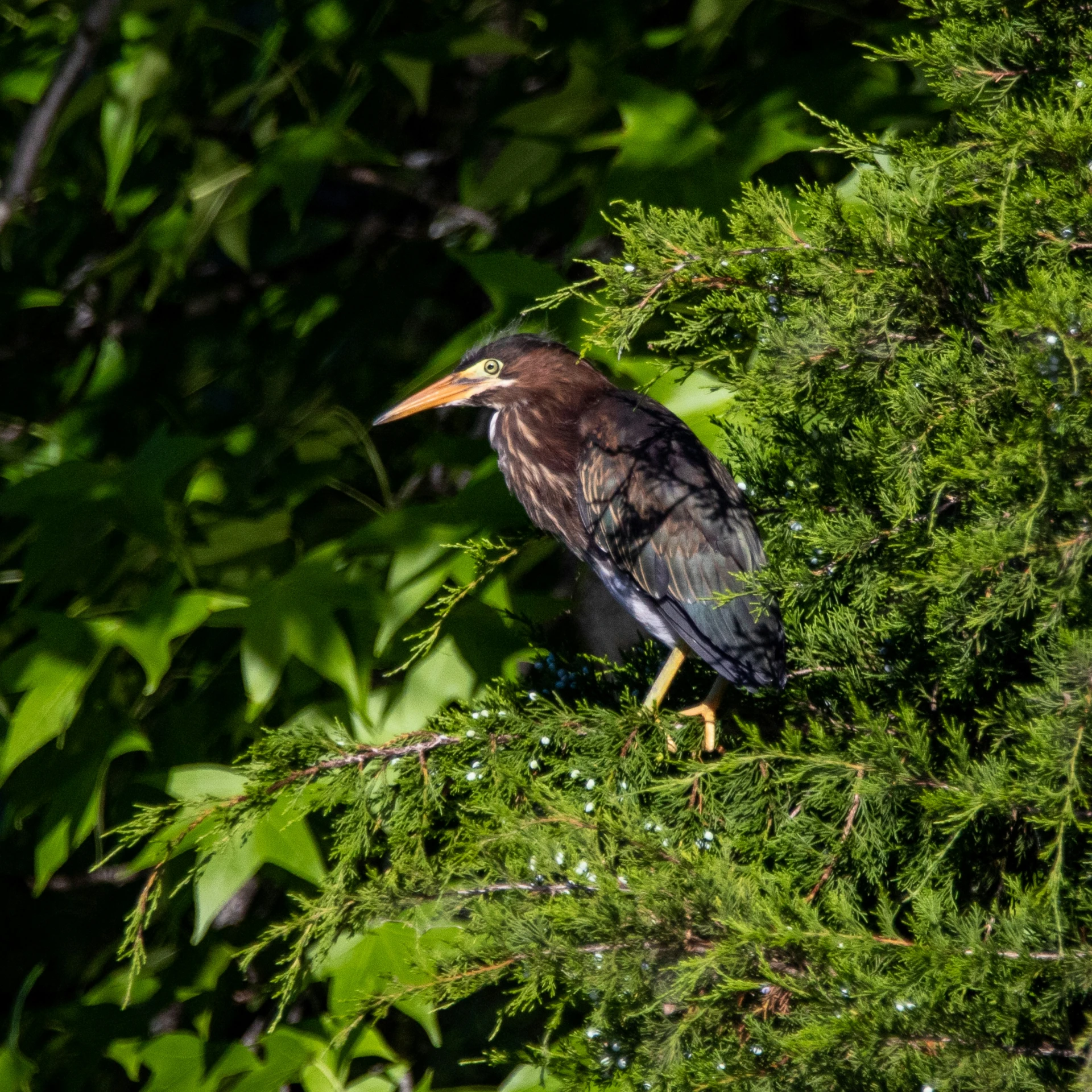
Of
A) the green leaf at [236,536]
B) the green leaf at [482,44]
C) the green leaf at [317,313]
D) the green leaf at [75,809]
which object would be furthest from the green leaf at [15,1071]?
the green leaf at [482,44]

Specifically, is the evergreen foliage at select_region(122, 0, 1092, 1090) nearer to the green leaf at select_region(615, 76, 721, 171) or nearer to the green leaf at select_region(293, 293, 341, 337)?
the green leaf at select_region(615, 76, 721, 171)

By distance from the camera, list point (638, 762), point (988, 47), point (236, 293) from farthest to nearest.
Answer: point (236, 293), point (638, 762), point (988, 47)

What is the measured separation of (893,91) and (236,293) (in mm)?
1887

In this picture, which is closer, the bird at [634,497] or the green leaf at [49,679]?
the bird at [634,497]

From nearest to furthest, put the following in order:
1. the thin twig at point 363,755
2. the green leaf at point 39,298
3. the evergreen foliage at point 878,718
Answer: the evergreen foliage at point 878,718
the thin twig at point 363,755
the green leaf at point 39,298

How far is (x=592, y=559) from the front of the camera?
1.98 metres

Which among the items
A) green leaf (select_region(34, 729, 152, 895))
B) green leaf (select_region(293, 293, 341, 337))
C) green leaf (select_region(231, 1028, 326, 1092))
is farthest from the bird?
green leaf (select_region(231, 1028, 326, 1092))

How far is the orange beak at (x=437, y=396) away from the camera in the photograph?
6.70 feet

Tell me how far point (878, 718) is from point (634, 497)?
86 cm

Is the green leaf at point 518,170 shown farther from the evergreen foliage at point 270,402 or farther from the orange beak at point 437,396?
the orange beak at point 437,396

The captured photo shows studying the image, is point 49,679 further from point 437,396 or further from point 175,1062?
point 437,396

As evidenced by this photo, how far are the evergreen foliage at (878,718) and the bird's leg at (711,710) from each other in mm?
248

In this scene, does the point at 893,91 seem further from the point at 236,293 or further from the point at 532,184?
the point at 236,293

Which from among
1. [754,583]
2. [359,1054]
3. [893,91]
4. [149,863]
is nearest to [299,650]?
[149,863]
